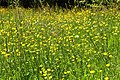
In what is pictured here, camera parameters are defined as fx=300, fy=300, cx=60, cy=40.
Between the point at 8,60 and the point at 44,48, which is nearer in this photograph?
the point at 8,60

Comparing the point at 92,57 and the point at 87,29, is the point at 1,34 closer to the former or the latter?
the point at 87,29

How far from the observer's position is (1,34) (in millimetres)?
5941

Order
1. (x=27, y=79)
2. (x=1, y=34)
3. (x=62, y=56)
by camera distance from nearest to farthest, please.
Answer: (x=27, y=79)
(x=62, y=56)
(x=1, y=34)

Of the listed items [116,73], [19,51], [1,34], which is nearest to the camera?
[116,73]

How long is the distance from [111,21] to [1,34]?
2.20 meters

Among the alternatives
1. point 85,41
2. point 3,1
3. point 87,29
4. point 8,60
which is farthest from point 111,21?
point 3,1

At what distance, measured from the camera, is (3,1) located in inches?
445

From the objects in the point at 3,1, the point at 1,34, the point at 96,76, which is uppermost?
the point at 96,76

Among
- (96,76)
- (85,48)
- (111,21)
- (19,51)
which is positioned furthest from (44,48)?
(111,21)

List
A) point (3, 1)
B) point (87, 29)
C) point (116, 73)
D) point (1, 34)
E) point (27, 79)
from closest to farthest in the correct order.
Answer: point (116, 73) < point (27, 79) < point (87, 29) < point (1, 34) < point (3, 1)

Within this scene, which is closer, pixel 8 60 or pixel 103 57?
pixel 103 57

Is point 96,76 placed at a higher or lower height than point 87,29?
higher

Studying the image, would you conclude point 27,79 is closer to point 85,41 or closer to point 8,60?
point 8,60

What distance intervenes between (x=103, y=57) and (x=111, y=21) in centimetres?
225
